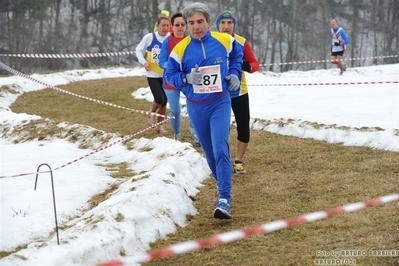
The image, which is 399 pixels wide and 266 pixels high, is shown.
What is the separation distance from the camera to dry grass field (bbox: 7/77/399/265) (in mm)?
4652

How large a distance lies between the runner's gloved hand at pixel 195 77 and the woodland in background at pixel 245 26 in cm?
3884

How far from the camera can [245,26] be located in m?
51.1

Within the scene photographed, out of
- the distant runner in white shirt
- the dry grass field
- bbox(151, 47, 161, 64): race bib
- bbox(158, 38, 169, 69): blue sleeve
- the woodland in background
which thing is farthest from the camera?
the woodland in background

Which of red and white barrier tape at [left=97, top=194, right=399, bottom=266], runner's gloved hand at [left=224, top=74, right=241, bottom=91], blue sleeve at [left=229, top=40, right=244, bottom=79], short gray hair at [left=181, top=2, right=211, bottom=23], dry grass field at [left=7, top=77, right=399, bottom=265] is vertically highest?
short gray hair at [left=181, top=2, right=211, bottom=23]

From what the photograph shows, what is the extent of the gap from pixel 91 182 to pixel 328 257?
12.9 feet

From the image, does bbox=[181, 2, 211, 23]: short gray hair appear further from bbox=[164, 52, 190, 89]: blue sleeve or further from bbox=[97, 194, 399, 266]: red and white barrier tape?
bbox=[97, 194, 399, 266]: red and white barrier tape

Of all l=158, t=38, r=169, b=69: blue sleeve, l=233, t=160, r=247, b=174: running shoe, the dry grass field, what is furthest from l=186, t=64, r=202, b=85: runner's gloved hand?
l=233, t=160, r=247, b=174: running shoe

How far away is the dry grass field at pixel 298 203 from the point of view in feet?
15.3

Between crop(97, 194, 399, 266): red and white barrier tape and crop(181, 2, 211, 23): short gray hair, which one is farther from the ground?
crop(181, 2, 211, 23): short gray hair

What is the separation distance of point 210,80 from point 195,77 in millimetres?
175

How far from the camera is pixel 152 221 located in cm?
550

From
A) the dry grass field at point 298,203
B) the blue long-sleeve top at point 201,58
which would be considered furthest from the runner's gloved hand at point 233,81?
the dry grass field at point 298,203

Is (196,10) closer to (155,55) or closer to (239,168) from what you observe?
(239,168)

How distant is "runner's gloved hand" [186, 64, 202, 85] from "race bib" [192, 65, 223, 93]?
0.23ft
